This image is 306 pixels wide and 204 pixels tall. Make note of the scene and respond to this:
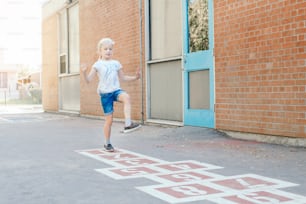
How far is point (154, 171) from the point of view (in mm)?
4746

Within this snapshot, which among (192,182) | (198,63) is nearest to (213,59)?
(198,63)

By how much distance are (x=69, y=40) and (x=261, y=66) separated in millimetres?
11293

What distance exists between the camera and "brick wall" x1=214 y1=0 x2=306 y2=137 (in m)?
6.41

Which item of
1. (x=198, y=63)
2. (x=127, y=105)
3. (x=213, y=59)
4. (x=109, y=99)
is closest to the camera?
(x=127, y=105)

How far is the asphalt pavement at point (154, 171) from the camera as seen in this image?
359 centimetres

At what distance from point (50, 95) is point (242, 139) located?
13.4m

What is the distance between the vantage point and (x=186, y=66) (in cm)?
902

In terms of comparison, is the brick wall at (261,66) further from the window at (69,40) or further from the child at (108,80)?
the window at (69,40)

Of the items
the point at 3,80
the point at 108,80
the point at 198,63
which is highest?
the point at 3,80

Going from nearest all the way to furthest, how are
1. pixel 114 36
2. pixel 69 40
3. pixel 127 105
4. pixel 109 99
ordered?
pixel 127 105
pixel 109 99
pixel 114 36
pixel 69 40

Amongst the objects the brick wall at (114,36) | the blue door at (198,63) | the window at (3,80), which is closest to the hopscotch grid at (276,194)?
the blue door at (198,63)

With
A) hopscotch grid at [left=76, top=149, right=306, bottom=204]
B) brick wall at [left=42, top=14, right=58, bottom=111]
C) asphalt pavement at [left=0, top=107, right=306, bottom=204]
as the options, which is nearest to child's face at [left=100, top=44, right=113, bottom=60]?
asphalt pavement at [left=0, top=107, right=306, bottom=204]

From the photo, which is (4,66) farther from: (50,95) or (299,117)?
(299,117)

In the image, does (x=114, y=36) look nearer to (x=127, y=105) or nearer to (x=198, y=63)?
(x=198, y=63)
